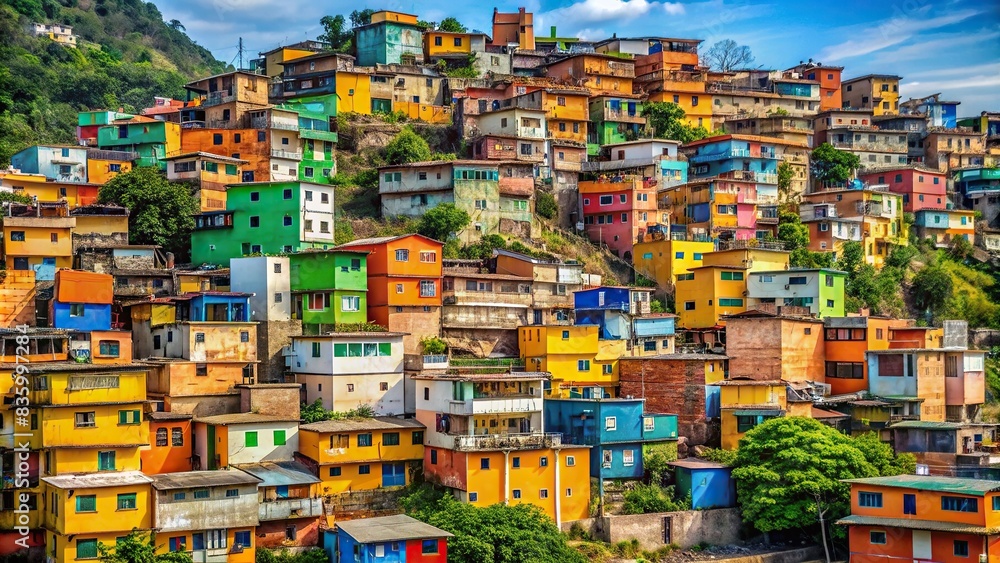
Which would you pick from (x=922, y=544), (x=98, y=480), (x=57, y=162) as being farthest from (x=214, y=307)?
(x=922, y=544)

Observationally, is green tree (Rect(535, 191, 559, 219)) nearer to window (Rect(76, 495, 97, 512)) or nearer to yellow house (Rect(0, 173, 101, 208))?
yellow house (Rect(0, 173, 101, 208))

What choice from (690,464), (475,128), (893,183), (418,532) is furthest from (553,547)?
(893,183)

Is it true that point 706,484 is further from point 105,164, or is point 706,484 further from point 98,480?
point 105,164

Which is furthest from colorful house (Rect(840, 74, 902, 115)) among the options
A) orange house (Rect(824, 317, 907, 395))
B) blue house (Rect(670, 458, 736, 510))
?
blue house (Rect(670, 458, 736, 510))

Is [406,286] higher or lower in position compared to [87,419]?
higher

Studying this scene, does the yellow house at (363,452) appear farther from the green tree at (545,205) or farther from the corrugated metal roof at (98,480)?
the green tree at (545,205)

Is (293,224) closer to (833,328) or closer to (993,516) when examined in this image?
(833,328)

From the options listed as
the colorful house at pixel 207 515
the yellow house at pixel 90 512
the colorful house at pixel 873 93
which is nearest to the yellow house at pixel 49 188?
the yellow house at pixel 90 512
